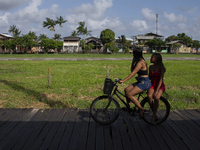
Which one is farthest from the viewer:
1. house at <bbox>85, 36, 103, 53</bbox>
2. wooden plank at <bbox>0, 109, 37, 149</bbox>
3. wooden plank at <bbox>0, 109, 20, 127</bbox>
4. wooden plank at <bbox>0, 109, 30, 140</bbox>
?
house at <bbox>85, 36, 103, 53</bbox>

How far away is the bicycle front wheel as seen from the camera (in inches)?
187

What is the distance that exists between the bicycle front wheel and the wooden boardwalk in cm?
17

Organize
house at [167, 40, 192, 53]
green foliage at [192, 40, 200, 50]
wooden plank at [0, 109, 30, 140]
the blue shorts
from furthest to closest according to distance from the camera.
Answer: green foliage at [192, 40, 200, 50] < house at [167, 40, 192, 53] < the blue shorts < wooden plank at [0, 109, 30, 140]

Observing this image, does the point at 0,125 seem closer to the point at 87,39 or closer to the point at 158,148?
the point at 158,148

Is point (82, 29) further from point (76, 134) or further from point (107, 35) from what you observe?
point (76, 134)

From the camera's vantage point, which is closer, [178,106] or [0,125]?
[0,125]

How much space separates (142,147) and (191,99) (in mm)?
5583

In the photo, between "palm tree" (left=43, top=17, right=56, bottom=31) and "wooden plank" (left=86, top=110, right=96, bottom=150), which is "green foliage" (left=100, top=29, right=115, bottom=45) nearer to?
"palm tree" (left=43, top=17, right=56, bottom=31)

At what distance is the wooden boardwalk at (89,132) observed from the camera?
3859 mm

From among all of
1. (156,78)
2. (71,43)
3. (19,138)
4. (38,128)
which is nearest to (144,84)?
(156,78)

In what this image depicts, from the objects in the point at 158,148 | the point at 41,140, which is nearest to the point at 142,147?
the point at 158,148

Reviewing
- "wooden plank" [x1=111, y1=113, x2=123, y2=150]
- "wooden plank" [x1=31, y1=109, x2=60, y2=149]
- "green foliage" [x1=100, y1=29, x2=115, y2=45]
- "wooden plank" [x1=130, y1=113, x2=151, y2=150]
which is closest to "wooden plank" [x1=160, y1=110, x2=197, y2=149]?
"wooden plank" [x1=130, y1=113, x2=151, y2=150]

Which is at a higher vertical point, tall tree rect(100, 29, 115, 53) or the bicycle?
tall tree rect(100, 29, 115, 53)

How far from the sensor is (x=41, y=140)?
405 cm
